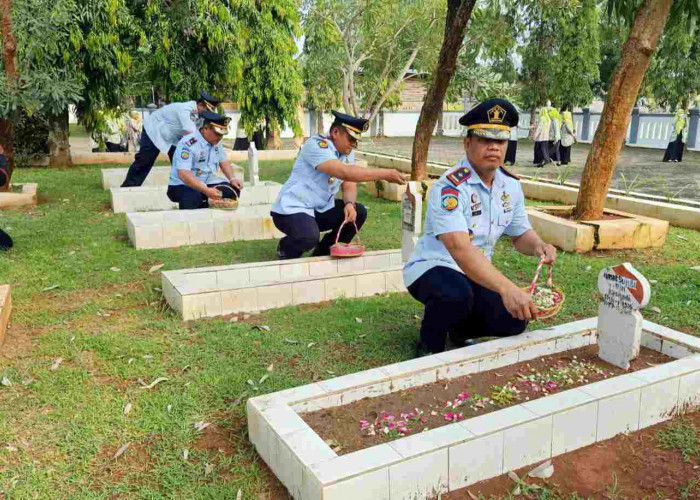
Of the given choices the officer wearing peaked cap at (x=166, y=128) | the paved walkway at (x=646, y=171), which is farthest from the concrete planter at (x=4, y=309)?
the paved walkway at (x=646, y=171)

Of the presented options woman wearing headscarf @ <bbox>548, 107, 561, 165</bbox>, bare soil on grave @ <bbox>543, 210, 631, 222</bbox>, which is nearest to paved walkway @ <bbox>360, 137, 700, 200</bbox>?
woman wearing headscarf @ <bbox>548, 107, 561, 165</bbox>

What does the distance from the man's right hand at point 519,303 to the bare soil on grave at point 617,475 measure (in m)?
0.62

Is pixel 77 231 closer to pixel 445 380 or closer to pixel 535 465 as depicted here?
pixel 445 380

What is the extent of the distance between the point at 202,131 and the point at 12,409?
13.0 ft

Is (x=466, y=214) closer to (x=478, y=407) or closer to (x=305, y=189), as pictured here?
(x=478, y=407)

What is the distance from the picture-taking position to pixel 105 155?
1445 centimetres

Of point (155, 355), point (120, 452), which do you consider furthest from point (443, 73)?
point (120, 452)

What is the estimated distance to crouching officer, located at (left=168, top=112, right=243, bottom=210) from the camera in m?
6.37

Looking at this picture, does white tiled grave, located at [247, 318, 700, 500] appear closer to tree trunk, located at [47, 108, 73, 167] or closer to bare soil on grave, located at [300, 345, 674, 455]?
bare soil on grave, located at [300, 345, 674, 455]

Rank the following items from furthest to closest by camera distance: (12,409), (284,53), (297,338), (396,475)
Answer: (284,53), (297,338), (12,409), (396,475)

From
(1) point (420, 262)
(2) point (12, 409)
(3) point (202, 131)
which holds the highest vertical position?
(3) point (202, 131)

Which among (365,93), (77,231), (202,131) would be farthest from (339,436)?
(365,93)

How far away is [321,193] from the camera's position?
5332 millimetres

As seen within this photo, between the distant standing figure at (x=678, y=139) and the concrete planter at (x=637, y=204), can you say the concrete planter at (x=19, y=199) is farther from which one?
the distant standing figure at (x=678, y=139)
